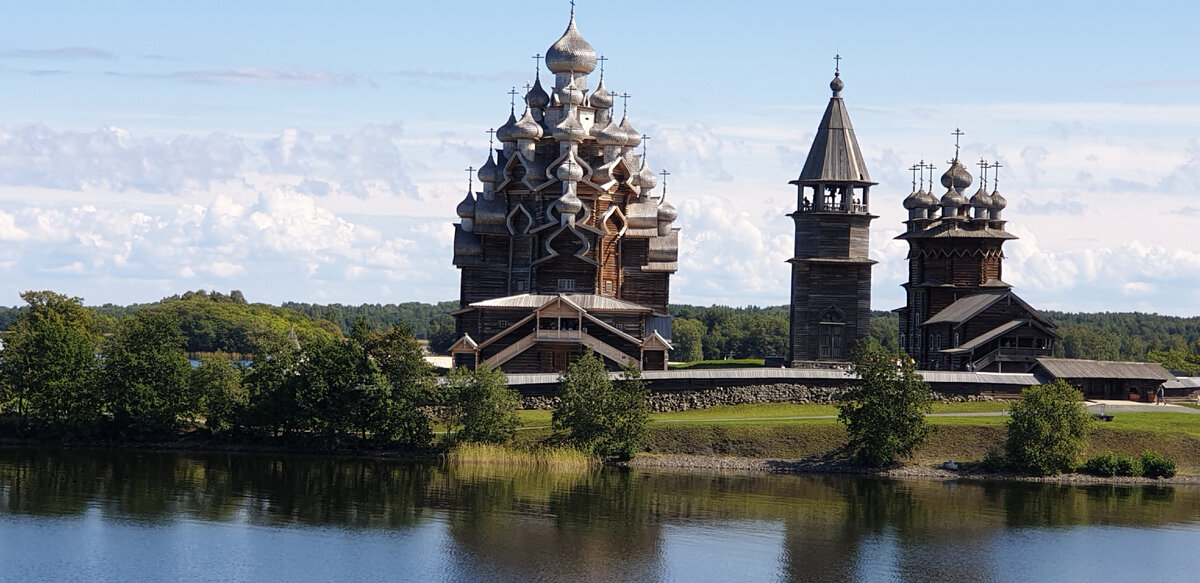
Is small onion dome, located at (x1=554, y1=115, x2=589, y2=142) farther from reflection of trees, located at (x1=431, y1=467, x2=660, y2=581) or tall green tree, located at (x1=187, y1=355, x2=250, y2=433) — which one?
reflection of trees, located at (x1=431, y1=467, x2=660, y2=581)

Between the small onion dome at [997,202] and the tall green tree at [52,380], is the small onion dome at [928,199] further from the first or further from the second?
the tall green tree at [52,380]

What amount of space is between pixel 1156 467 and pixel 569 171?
2592 centimetres

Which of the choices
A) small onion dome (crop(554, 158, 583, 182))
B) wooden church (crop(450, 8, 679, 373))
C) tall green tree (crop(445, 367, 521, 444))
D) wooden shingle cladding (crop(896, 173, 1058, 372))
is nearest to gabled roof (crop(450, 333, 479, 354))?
wooden church (crop(450, 8, 679, 373))

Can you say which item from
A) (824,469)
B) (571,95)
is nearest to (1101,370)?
(824,469)

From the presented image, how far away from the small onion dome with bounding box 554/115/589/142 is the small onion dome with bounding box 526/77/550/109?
3.24 m

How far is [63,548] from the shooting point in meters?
37.2

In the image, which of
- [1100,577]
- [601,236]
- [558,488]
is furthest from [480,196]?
[1100,577]

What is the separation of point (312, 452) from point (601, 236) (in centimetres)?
1774

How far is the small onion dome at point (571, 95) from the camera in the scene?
69250 millimetres

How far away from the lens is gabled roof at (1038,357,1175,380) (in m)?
58.3

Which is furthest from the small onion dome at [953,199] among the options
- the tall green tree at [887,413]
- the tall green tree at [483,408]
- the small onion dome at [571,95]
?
the tall green tree at [483,408]

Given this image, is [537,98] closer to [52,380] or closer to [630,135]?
[630,135]

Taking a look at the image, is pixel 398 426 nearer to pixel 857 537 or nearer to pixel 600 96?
pixel 857 537

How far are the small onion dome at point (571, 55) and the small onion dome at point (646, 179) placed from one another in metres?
4.84
